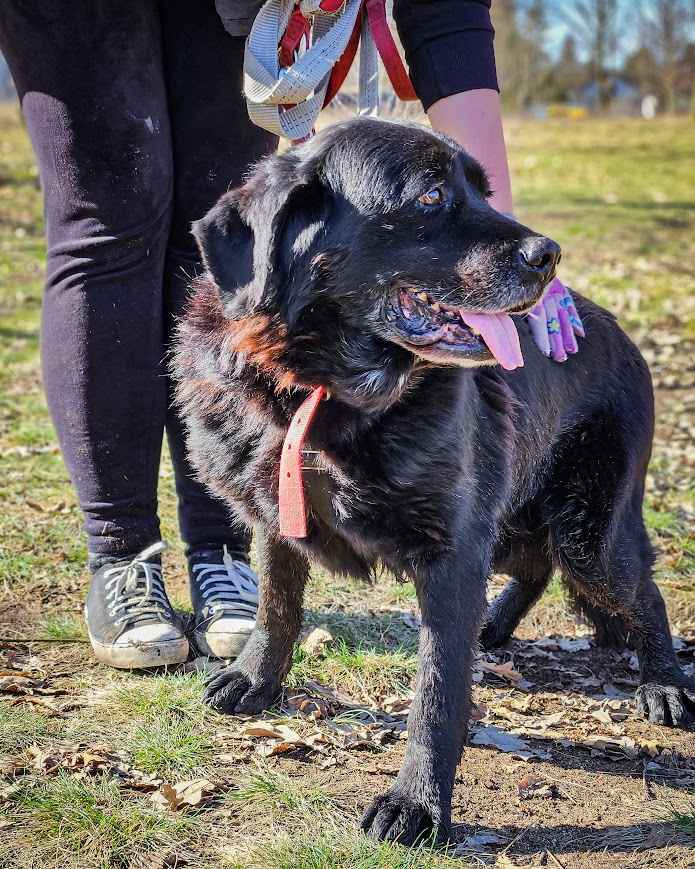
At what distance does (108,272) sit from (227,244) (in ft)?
2.23

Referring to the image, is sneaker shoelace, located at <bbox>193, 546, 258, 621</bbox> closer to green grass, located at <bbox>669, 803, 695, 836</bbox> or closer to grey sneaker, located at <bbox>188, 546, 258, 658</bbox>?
grey sneaker, located at <bbox>188, 546, 258, 658</bbox>

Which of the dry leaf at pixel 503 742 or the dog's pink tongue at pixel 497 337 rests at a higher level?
Result: the dog's pink tongue at pixel 497 337

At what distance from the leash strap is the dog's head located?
437mm

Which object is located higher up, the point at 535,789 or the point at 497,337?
the point at 497,337

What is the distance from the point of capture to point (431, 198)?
2336 millimetres

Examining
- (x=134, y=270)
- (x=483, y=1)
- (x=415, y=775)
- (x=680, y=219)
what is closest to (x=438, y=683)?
(x=415, y=775)

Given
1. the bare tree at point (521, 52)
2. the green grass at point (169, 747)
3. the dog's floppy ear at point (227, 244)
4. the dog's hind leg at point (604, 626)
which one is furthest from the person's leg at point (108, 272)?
the bare tree at point (521, 52)

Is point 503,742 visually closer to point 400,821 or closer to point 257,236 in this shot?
point 400,821

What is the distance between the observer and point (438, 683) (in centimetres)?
228

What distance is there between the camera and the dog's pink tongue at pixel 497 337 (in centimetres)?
229

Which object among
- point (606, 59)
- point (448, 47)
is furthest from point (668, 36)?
point (448, 47)

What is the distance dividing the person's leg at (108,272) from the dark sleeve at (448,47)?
743 mm

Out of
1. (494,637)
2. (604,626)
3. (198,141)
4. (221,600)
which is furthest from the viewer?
(494,637)

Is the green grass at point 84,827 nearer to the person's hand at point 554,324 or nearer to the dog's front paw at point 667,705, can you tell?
the dog's front paw at point 667,705
